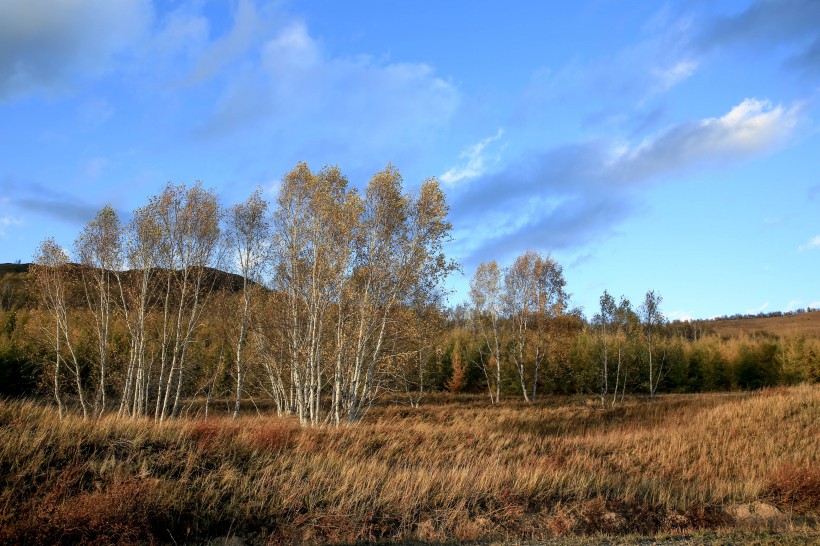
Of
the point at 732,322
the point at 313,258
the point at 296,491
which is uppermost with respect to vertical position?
the point at 732,322

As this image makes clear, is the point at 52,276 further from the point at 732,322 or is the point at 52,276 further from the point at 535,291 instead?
the point at 732,322

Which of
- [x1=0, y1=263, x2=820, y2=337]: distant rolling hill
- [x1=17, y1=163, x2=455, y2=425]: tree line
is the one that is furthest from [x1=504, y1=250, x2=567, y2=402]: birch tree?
[x1=0, y1=263, x2=820, y2=337]: distant rolling hill

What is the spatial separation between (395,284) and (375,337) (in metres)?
2.53

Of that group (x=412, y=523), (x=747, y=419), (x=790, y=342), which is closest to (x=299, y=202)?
(x=412, y=523)

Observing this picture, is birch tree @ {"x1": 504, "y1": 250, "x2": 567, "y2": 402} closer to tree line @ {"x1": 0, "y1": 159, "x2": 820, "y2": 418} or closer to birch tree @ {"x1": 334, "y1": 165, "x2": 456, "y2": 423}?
tree line @ {"x1": 0, "y1": 159, "x2": 820, "y2": 418}

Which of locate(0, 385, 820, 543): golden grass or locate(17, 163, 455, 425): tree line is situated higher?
locate(17, 163, 455, 425): tree line

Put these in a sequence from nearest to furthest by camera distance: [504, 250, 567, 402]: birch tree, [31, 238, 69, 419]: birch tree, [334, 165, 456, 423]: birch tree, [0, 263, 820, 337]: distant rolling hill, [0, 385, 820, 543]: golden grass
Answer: [0, 385, 820, 543]: golden grass < [334, 165, 456, 423]: birch tree < [31, 238, 69, 419]: birch tree < [504, 250, 567, 402]: birch tree < [0, 263, 820, 337]: distant rolling hill

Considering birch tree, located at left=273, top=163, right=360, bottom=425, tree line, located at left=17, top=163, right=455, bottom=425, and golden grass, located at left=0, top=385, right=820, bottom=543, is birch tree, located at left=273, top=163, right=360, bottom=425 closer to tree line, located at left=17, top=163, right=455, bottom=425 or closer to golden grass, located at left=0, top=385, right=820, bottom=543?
tree line, located at left=17, top=163, right=455, bottom=425

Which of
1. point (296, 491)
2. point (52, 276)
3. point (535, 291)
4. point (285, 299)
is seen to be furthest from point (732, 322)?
point (296, 491)

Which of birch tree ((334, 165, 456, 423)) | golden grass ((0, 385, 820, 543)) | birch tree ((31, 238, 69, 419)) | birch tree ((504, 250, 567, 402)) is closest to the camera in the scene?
golden grass ((0, 385, 820, 543))

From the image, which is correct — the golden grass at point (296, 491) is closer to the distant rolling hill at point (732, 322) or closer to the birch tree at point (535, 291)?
the birch tree at point (535, 291)

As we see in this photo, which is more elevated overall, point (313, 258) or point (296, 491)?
point (313, 258)

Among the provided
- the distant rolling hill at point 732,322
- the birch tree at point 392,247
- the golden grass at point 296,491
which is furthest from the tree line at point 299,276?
the distant rolling hill at point 732,322

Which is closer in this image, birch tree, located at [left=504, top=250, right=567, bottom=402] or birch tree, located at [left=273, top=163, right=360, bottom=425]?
birch tree, located at [left=273, top=163, right=360, bottom=425]
